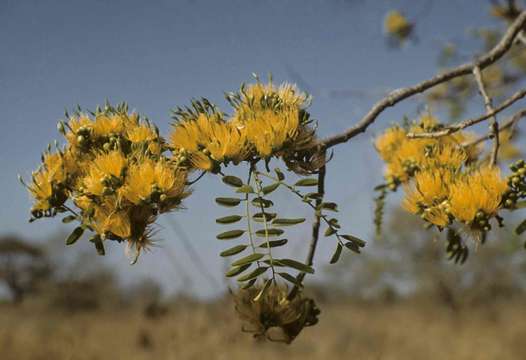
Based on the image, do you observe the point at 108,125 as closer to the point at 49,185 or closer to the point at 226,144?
the point at 49,185

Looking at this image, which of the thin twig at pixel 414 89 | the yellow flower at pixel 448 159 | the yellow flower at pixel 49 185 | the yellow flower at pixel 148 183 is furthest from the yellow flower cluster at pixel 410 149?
the yellow flower at pixel 49 185

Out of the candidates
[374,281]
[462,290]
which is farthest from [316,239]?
[374,281]

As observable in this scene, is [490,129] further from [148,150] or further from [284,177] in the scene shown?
[148,150]

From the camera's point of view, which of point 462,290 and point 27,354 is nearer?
point 27,354

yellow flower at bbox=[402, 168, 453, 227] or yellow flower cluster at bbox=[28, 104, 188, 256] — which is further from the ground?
yellow flower at bbox=[402, 168, 453, 227]

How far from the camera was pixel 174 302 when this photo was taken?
16.1 metres

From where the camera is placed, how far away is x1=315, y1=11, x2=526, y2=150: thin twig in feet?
4.61

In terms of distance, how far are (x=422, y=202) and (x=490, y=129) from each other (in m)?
0.44

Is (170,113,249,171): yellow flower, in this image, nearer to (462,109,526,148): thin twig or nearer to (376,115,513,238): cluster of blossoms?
(376,115,513,238): cluster of blossoms

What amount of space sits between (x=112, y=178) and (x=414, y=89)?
3.32 ft

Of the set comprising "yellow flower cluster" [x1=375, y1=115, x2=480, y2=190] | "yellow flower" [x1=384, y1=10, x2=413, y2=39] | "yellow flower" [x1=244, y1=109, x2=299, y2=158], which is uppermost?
"yellow flower" [x1=384, y1=10, x2=413, y2=39]

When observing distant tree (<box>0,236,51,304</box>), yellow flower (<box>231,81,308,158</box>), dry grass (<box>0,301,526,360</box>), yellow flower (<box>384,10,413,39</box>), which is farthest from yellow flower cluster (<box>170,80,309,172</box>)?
distant tree (<box>0,236,51,304</box>)

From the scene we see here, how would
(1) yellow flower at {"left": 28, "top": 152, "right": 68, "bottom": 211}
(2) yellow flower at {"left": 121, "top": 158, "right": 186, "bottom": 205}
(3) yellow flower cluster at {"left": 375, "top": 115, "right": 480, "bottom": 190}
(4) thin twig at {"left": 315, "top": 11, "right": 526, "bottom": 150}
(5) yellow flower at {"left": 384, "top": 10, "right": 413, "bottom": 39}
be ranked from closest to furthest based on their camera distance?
(2) yellow flower at {"left": 121, "top": 158, "right": 186, "bottom": 205}, (1) yellow flower at {"left": 28, "top": 152, "right": 68, "bottom": 211}, (4) thin twig at {"left": 315, "top": 11, "right": 526, "bottom": 150}, (3) yellow flower cluster at {"left": 375, "top": 115, "right": 480, "bottom": 190}, (5) yellow flower at {"left": 384, "top": 10, "right": 413, "bottom": 39}

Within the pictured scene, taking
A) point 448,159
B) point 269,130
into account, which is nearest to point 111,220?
point 269,130
